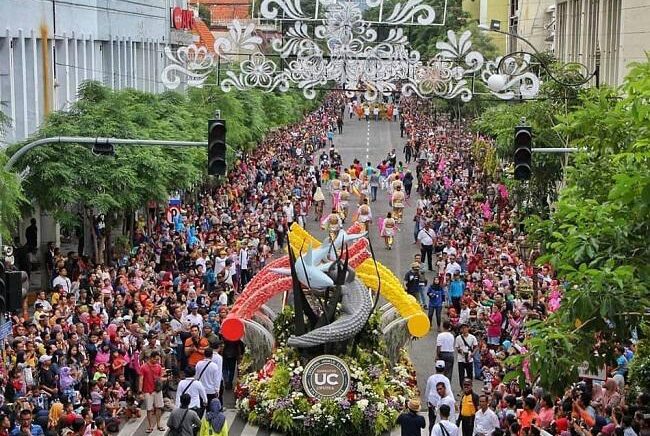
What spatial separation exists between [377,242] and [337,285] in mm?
20142

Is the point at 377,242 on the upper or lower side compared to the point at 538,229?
lower

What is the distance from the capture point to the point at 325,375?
22.0 m

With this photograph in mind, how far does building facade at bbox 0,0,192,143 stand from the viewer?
38031 mm

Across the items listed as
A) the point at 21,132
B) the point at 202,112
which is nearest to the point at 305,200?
the point at 202,112

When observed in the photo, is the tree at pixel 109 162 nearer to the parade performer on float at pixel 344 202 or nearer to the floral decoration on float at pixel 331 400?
the parade performer on float at pixel 344 202

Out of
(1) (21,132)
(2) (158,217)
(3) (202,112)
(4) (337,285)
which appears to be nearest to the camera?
(4) (337,285)

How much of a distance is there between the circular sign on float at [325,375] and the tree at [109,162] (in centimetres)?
1074

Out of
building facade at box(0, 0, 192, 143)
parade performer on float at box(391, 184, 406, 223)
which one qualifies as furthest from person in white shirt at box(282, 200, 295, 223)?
building facade at box(0, 0, 192, 143)

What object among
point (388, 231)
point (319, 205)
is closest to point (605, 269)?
point (388, 231)

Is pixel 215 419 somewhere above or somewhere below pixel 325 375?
above

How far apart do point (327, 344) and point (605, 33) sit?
91.6ft

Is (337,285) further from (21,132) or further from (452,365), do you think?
(21,132)

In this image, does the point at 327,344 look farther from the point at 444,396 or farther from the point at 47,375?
the point at 47,375

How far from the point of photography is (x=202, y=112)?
47.0 meters
